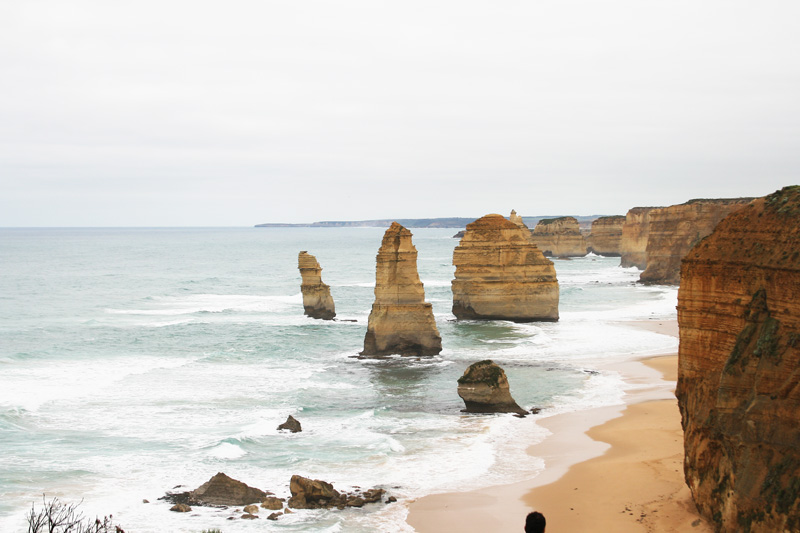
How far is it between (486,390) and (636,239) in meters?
75.7

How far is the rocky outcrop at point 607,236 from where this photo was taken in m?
125

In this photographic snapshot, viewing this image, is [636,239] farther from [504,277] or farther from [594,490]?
[594,490]

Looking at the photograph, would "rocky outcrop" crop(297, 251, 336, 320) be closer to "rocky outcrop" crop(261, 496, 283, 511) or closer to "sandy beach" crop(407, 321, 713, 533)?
"sandy beach" crop(407, 321, 713, 533)

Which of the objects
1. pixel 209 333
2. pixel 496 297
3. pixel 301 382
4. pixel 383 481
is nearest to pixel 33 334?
pixel 209 333

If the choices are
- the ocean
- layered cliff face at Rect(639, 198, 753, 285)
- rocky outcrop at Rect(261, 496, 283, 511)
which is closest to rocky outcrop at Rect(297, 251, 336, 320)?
the ocean

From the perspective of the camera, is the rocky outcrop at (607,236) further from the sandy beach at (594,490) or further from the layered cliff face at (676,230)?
the sandy beach at (594,490)

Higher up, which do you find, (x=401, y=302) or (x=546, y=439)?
(x=401, y=302)

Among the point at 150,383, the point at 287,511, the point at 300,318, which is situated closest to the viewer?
the point at 287,511

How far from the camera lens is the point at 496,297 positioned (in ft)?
149

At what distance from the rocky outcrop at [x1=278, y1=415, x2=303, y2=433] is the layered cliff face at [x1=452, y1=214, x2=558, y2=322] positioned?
23560 millimetres

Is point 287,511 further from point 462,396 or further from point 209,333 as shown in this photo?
point 209,333

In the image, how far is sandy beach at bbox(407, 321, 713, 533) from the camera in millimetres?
15398

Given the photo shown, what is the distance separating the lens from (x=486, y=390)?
2423 centimetres

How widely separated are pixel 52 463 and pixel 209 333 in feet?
78.9
